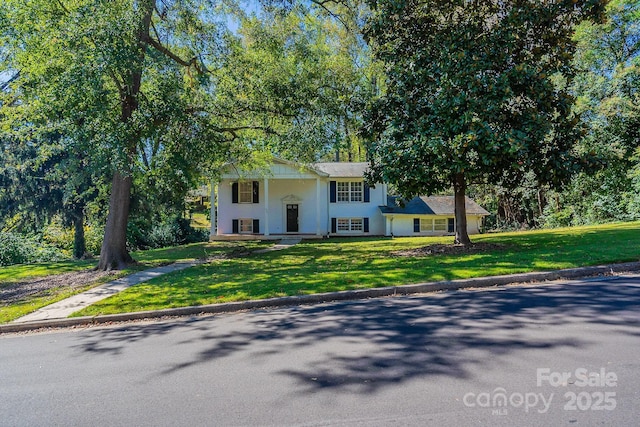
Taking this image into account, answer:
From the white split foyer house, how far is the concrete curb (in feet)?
61.3

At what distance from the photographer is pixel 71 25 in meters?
10.9

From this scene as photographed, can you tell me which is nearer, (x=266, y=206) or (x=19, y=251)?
(x=19, y=251)

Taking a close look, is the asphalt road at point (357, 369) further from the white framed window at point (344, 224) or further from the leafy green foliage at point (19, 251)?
the white framed window at point (344, 224)

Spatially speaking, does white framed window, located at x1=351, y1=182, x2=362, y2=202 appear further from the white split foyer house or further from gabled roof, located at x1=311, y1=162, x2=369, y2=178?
gabled roof, located at x1=311, y1=162, x2=369, y2=178

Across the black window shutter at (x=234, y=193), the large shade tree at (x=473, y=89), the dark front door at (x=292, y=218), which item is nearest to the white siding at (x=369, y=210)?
the dark front door at (x=292, y=218)

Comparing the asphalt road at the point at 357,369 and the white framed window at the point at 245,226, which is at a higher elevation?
the white framed window at the point at 245,226

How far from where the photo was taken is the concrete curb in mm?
7805

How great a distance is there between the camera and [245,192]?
A: 27938mm

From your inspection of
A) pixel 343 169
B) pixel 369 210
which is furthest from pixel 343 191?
pixel 369 210

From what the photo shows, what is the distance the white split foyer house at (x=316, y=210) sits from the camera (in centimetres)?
2772

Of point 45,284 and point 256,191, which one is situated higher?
point 256,191

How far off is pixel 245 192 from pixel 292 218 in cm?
374

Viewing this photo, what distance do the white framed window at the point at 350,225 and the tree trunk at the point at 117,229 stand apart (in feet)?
54.4

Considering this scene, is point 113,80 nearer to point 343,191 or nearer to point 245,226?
point 245,226
